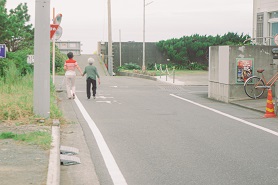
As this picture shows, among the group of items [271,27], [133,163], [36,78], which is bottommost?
[133,163]

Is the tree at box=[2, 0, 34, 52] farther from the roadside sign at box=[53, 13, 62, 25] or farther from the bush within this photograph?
the bush

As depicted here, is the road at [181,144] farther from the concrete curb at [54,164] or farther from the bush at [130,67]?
the bush at [130,67]

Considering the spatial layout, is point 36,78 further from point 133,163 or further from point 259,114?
point 259,114

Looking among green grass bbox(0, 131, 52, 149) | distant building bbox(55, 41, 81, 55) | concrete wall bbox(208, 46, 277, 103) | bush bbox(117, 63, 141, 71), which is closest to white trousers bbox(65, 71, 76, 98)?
concrete wall bbox(208, 46, 277, 103)

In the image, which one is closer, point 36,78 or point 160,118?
point 36,78

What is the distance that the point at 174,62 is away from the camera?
5706 centimetres

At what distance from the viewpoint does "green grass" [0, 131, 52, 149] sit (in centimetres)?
981

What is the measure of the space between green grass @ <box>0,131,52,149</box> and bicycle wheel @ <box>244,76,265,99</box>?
12.3 m

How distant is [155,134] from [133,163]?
10.7ft

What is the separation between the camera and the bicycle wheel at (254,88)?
21609 mm

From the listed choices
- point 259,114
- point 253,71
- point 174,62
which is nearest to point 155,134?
point 259,114

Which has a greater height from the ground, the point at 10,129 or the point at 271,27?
the point at 271,27

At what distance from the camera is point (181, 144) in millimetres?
11047

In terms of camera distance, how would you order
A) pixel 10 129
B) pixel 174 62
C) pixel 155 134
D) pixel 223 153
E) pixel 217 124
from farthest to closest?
pixel 174 62 → pixel 217 124 → pixel 155 134 → pixel 10 129 → pixel 223 153
